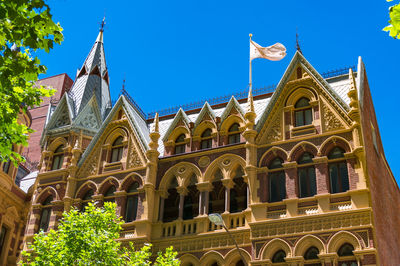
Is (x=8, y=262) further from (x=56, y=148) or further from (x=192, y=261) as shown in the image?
(x=192, y=261)

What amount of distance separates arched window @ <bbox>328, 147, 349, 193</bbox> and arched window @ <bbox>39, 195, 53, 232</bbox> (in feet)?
62.1

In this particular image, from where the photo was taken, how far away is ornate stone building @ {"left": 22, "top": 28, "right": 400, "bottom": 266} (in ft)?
84.2

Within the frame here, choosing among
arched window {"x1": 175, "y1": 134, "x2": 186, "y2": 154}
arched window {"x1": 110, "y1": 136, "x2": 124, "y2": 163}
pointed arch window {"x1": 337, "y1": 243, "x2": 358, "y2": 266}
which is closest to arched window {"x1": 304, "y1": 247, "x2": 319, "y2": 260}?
pointed arch window {"x1": 337, "y1": 243, "x2": 358, "y2": 266}

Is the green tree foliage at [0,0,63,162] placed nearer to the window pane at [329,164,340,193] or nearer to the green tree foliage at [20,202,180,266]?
the green tree foliage at [20,202,180,266]

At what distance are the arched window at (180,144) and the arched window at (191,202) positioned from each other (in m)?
2.81

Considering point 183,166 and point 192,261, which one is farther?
point 183,166

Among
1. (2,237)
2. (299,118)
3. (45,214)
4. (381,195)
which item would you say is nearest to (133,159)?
(45,214)

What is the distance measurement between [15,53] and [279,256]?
17226 mm

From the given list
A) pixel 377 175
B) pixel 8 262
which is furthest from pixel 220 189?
pixel 8 262

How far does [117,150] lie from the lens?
35.0 metres

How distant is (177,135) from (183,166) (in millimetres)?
3158

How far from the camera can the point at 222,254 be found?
27.5 m

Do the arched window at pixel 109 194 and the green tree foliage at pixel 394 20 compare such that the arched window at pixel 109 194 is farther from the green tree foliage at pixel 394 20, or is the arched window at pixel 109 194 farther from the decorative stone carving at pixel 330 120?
the green tree foliage at pixel 394 20

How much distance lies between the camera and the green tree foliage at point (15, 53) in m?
13.7
